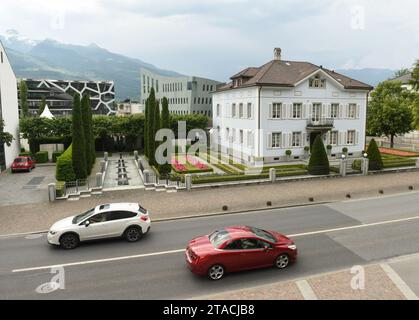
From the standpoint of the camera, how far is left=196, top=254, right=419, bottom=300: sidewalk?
34.6 ft

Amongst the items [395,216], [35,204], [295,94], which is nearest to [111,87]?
[295,94]

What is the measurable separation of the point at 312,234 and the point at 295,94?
23251 millimetres

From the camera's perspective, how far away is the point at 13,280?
12562 mm

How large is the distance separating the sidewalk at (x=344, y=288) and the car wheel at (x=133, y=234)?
6.48m

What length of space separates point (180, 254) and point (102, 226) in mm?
3941

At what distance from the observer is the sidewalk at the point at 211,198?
20.6 m

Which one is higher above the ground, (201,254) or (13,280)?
(201,254)

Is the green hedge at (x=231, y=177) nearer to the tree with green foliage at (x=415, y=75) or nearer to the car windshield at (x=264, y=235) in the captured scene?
the car windshield at (x=264, y=235)

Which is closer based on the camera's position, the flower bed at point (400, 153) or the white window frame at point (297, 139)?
the white window frame at point (297, 139)

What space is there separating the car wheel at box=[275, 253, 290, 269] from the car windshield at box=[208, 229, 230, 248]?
206cm

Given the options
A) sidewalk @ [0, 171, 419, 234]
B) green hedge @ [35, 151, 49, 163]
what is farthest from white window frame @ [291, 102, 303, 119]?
green hedge @ [35, 151, 49, 163]

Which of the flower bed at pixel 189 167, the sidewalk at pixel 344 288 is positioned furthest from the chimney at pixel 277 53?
the sidewalk at pixel 344 288

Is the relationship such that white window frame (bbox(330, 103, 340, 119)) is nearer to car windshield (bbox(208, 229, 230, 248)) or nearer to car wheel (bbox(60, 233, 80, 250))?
car windshield (bbox(208, 229, 230, 248))
